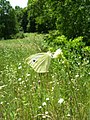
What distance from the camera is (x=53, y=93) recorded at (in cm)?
321

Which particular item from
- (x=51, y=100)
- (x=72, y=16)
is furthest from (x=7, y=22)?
(x=51, y=100)

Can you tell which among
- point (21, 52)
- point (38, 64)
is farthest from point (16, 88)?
point (21, 52)

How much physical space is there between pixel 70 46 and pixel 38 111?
206 cm

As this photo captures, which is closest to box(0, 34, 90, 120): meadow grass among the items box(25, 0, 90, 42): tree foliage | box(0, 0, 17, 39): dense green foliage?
box(25, 0, 90, 42): tree foliage

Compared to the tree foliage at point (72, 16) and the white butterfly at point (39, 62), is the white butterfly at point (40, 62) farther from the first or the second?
the tree foliage at point (72, 16)

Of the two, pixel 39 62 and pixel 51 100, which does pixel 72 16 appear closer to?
pixel 51 100

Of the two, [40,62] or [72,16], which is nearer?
[40,62]

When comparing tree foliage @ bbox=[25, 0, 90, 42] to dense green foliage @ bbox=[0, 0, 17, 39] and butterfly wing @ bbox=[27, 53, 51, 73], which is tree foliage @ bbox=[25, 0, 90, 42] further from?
dense green foliage @ bbox=[0, 0, 17, 39]

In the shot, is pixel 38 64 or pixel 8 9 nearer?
pixel 38 64

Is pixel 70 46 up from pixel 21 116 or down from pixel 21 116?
up

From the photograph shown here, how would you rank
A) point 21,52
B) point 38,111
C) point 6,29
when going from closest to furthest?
1. point 38,111
2. point 21,52
3. point 6,29

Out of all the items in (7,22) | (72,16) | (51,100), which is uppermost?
(72,16)

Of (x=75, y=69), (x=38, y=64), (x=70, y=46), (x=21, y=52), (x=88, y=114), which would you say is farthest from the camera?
(x=21, y=52)

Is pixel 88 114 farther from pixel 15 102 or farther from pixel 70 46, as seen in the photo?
pixel 70 46
